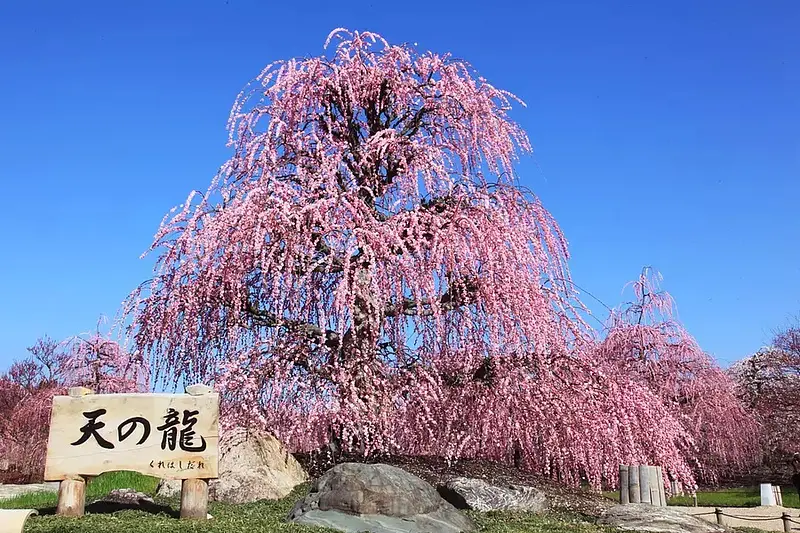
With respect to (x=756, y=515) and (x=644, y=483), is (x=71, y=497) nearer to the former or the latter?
(x=644, y=483)

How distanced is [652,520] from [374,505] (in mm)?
3897

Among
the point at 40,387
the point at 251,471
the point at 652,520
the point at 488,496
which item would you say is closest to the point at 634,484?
the point at 652,520

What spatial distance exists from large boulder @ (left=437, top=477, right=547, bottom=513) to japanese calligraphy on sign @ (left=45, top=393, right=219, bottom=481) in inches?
139

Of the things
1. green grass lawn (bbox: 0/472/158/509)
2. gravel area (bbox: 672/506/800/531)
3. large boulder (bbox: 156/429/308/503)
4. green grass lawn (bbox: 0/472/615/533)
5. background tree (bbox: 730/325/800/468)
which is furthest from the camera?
background tree (bbox: 730/325/800/468)

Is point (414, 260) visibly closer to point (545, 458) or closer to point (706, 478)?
point (545, 458)

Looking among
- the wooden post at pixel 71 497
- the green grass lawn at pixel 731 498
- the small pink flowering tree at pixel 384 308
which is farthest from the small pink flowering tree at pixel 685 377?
the wooden post at pixel 71 497

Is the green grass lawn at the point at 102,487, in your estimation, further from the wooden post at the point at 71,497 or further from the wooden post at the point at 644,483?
the wooden post at the point at 644,483

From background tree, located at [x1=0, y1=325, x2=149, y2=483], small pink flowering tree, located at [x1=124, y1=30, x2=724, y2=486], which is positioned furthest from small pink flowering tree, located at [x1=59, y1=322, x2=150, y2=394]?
small pink flowering tree, located at [x1=124, y1=30, x2=724, y2=486]

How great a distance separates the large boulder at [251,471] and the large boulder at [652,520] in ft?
15.6

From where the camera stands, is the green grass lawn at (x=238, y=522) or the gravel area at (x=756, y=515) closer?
the green grass lawn at (x=238, y=522)

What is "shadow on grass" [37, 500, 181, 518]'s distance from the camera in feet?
30.7

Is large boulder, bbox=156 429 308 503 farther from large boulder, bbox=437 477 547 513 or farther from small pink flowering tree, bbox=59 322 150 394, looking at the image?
small pink flowering tree, bbox=59 322 150 394

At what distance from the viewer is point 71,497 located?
878cm

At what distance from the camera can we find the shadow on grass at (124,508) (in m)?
9.36
